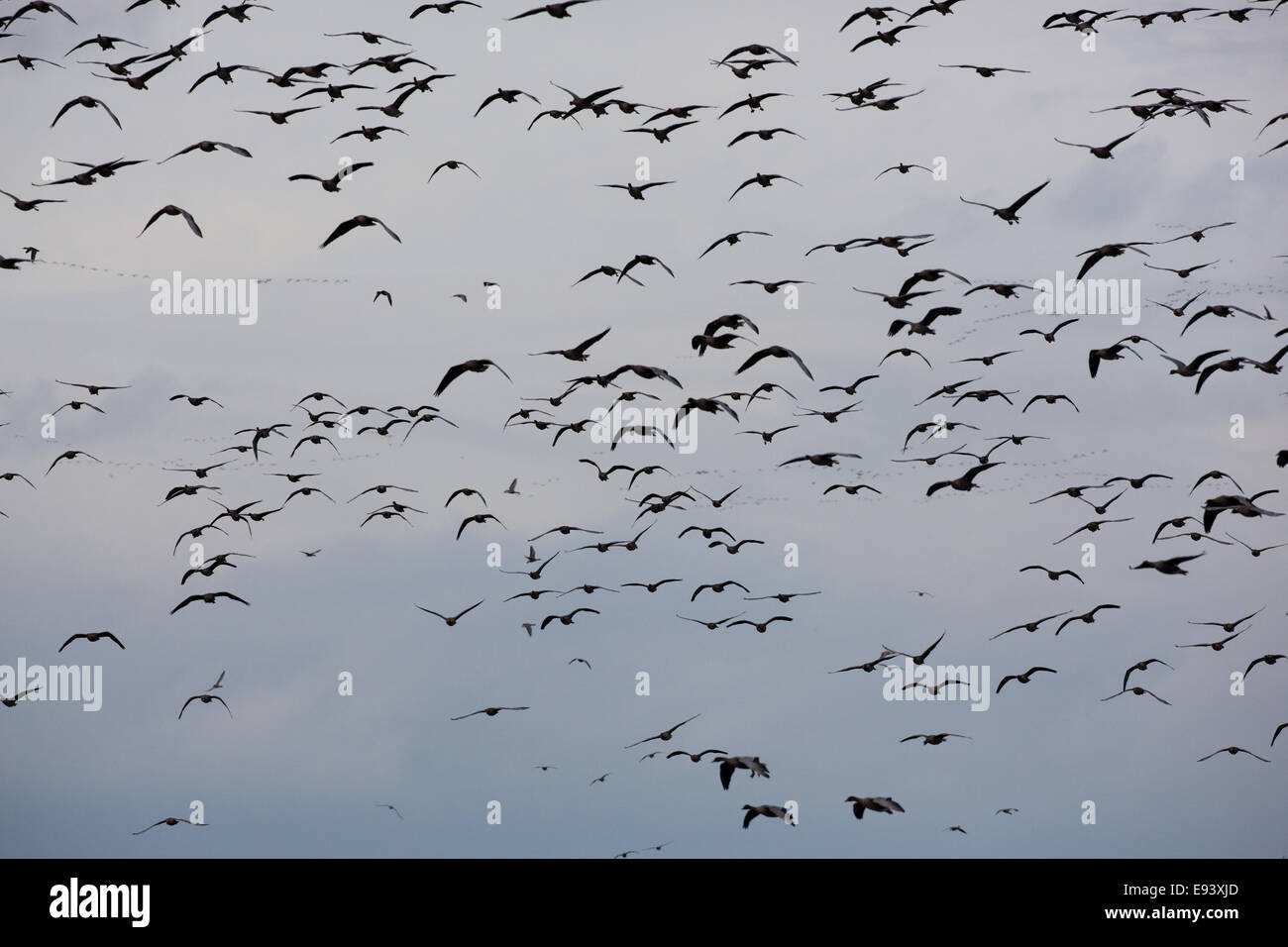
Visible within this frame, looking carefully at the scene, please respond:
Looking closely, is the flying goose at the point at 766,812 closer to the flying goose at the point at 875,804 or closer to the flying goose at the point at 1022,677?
→ the flying goose at the point at 875,804

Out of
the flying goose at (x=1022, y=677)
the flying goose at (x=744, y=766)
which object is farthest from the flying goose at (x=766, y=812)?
the flying goose at (x=1022, y=677)

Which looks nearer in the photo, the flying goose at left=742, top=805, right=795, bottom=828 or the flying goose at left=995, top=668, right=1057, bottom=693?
the flying goose at left=742, top=805, right=795, bottom=828

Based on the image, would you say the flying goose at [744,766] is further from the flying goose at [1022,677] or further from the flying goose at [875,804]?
the flying goose at [1022,677]

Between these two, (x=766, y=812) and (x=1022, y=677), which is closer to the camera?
(x=766, y=812)

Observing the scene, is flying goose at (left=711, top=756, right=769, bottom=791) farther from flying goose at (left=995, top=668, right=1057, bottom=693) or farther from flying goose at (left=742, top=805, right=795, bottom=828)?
flying goose at (left=995, top=668, right=1057, bottom=693)

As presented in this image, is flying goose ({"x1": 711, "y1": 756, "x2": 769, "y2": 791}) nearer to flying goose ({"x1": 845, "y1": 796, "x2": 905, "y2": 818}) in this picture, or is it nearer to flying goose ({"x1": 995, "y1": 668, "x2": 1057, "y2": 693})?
flying goose ({"x1": 845, "y1": 796, "x2": 905, "y2": 818})

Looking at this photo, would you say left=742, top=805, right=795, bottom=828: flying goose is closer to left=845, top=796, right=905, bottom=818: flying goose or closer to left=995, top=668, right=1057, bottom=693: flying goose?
left=845, top=796, right=905, bottom=818: flying goose

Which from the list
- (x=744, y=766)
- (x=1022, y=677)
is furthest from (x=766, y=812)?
(x=1022, y=677)

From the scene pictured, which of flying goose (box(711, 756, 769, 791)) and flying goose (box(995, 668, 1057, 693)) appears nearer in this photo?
flying goose (box(711, 756, 769, 791))

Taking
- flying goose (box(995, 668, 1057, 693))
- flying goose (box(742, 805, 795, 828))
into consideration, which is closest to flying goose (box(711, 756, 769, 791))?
flying goose (box(742, 805, 795, 828))

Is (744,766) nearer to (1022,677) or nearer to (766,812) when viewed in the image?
(766,812)

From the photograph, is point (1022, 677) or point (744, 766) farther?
point (1022, 677)

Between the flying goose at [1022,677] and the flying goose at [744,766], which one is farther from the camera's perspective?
the flying goose at [1022,677]

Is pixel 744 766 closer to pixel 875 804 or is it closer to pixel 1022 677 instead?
pixel 875 804
